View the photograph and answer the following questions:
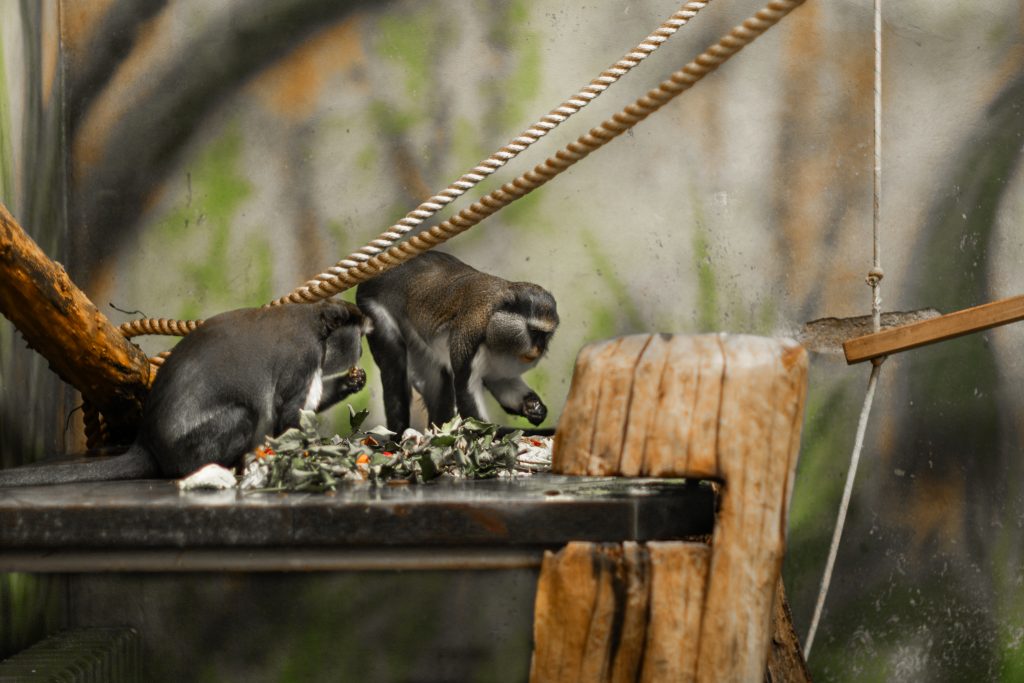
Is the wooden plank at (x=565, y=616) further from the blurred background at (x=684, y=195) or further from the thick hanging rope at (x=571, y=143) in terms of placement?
the blurred background at (x=684, y=195)

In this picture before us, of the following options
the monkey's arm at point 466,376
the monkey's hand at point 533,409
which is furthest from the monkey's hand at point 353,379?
the monkey's hand at point 533,409

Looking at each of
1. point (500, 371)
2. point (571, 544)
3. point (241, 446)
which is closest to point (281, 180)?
point (500, 371)

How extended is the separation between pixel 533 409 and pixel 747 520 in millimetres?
1772

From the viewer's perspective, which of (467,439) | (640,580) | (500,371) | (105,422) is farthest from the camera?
(500,371)

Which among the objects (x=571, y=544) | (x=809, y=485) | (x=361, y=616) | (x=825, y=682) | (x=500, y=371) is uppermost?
(x=500, y=371)

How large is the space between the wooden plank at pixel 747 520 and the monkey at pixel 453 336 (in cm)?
163

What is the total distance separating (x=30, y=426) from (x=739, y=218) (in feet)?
7.89

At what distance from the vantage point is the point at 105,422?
115 inches

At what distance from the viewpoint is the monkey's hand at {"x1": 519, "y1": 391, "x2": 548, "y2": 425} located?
3238 mm

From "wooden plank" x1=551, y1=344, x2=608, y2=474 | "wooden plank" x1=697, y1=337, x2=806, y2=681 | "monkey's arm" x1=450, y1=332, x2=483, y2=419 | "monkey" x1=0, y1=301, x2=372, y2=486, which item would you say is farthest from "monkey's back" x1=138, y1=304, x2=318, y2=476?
"wooden plank" x1=697, y1=337, x2=806, y2=681

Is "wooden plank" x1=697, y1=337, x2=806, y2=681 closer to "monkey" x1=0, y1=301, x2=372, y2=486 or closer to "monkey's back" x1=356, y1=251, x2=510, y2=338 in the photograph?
"monkey" x1=0, y1=301, x2=372, y2=486

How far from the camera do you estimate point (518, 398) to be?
10.8ft

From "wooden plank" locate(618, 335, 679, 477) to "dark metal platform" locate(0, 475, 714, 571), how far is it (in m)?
0.10

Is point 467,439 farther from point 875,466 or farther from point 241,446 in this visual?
point 875,466
